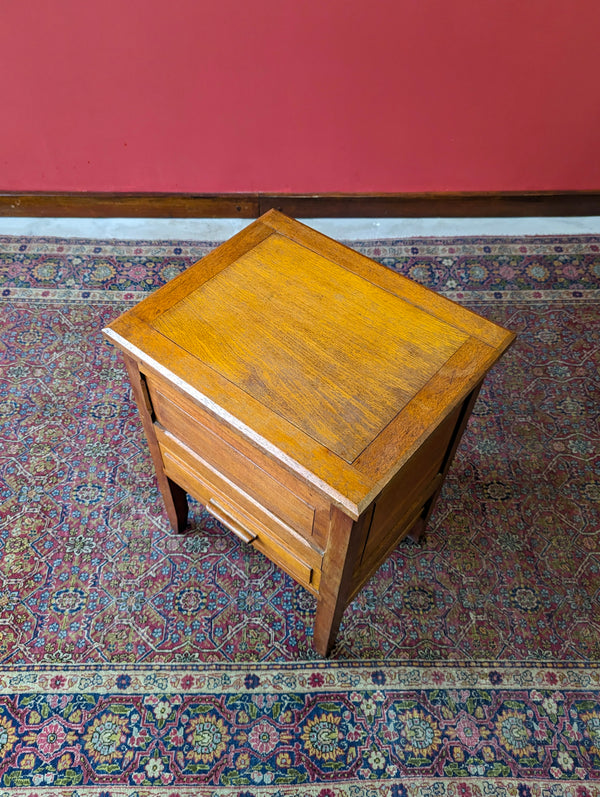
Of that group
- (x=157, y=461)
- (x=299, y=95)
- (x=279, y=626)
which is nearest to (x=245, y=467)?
(x=157, y=461)

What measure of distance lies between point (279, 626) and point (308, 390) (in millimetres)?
745

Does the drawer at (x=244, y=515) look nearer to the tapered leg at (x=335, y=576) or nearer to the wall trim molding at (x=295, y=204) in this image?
the tapered leg at (x=335, y=576)

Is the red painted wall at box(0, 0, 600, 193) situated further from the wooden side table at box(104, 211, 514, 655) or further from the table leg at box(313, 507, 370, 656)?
the table leg at box(313, 507, 370, 656)

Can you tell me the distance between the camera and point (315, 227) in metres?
2.58

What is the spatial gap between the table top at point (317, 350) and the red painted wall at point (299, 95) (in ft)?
3.48

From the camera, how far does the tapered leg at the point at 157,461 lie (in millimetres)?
1313

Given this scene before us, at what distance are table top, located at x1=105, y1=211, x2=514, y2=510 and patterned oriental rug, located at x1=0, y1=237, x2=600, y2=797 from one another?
718mm

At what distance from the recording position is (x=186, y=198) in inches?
99.4

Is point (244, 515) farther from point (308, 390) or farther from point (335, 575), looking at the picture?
point (308, 390)

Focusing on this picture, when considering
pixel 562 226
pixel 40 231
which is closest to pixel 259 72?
pixel 40 231

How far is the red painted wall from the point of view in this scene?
2.07 m

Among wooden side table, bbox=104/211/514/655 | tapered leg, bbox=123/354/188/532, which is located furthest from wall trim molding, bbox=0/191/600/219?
tapered leg, bbox=123/354/188/532

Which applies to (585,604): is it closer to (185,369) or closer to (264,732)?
(264,732)

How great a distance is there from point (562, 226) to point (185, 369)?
2.04 meters
